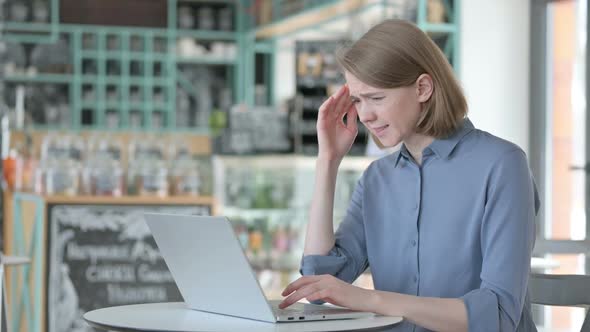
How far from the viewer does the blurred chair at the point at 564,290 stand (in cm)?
226

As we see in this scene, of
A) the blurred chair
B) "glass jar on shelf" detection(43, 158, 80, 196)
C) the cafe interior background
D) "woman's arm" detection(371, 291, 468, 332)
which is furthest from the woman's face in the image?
"glass jar on shelf" detection(43, 158, 80, 196)

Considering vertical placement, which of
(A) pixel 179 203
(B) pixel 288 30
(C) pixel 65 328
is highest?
(B) pixel 288 30

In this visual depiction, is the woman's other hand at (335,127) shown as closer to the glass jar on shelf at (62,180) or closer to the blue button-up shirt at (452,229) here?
the blue button-up shirt at (452,229)

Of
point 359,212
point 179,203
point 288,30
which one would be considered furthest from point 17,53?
point 359,212

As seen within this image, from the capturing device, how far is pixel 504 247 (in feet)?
6.07

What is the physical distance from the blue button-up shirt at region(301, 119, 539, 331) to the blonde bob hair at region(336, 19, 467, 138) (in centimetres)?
5

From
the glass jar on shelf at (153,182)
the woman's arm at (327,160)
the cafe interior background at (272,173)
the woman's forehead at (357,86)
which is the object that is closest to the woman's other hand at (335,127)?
the woman's arm at (327,160)

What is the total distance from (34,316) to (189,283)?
12.9 ft

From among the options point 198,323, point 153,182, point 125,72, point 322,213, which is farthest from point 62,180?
point 125,72

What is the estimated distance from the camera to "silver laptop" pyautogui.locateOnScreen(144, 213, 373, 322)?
170cm

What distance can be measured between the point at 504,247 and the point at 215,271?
1.70 feet

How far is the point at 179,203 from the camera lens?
5.64 metres

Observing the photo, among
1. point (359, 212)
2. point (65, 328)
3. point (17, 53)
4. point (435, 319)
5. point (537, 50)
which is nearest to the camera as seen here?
point (435, 319)

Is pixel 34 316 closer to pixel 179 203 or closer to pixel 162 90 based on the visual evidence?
pixel 179 203
